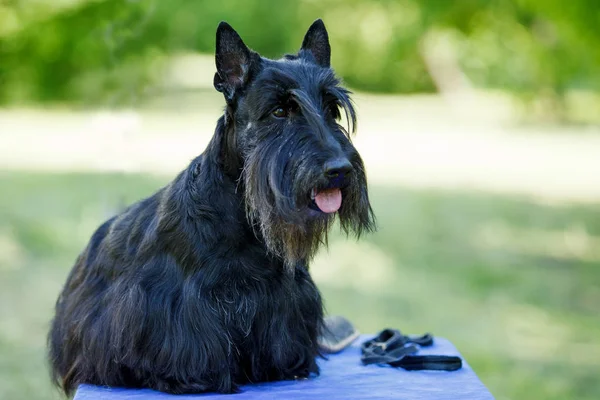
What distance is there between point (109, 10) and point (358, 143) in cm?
1739

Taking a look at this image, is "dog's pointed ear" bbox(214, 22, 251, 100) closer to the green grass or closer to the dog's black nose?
the dog's black nose

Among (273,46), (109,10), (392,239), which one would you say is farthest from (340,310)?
(273,46)

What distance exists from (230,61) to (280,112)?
A: 1.03 ft

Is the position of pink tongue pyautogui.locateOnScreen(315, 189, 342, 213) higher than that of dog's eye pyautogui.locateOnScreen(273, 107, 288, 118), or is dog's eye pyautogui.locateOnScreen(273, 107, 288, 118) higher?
dog's eye pyautogui.locateOnScreen(273, 107, 288, 118)

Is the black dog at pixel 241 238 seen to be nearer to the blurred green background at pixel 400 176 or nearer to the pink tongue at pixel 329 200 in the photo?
the pink tongue at pixel 329 200

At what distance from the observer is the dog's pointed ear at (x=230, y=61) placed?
3.82 metres

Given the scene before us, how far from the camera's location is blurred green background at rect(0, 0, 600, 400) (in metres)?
8.84

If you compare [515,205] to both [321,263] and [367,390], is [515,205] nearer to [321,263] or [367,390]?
[321,263]

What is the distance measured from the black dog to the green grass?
9.90ft

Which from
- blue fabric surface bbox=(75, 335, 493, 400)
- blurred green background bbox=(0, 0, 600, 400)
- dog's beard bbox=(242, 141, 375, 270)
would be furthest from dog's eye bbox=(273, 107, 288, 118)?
blurred green background bbox=(0, 0, 600, 400)

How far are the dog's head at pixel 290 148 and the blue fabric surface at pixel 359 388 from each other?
0.55 m

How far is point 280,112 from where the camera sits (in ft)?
12.2

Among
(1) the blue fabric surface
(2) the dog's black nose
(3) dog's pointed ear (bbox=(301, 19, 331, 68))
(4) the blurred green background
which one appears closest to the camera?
(2) the dog's black nose

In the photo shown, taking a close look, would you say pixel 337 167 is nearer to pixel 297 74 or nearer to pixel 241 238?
pixel 297 74
